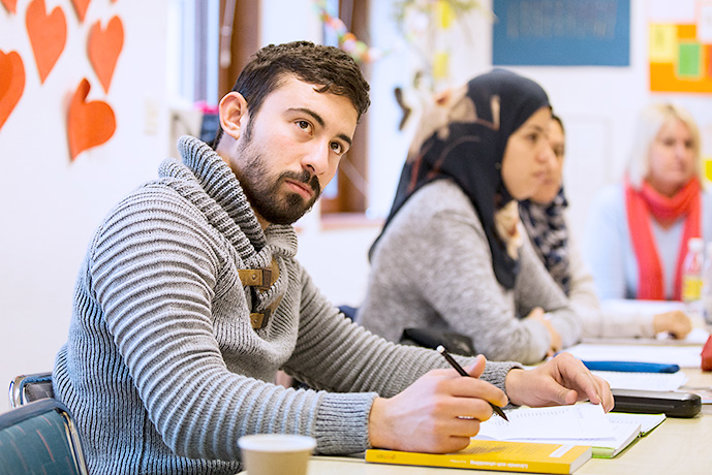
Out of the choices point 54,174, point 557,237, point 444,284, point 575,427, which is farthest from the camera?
point 557,237

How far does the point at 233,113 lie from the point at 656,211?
3035 mm

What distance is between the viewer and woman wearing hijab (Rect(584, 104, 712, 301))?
4.01 meters

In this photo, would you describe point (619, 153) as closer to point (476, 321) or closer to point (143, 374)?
point (476, 321)

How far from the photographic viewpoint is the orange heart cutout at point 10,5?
221 cm

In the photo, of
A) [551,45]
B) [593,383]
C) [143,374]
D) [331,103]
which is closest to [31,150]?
[331,103]

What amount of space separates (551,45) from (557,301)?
386cm

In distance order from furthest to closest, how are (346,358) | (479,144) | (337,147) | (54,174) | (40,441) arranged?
1. (54,174)
2. (479,144)
3. (346,358)
4. (337,147)
5. (40,441)

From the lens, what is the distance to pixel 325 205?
5.39m

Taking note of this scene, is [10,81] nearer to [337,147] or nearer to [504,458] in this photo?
[337,147]

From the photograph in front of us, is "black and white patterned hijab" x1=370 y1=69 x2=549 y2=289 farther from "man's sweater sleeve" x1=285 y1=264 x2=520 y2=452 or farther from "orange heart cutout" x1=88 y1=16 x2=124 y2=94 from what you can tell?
"orange heart cutout" x1=88 y1=16 x2=124 y2=94

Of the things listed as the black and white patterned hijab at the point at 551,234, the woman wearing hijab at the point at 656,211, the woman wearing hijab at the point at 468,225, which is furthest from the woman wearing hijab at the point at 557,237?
the woman wearing hijab at the point at 656,211

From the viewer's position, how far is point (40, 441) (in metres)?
1.04

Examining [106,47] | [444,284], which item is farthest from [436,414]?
[106,47]

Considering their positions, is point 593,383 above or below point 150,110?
below
